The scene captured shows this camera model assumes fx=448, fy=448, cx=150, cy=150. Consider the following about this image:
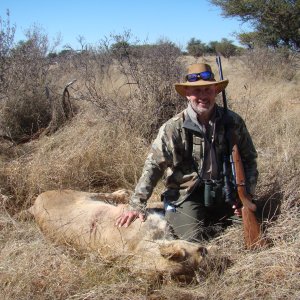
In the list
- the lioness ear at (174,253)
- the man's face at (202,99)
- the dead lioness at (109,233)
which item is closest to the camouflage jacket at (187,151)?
the man's face at (202,99)

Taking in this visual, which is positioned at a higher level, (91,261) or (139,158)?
(139,158)

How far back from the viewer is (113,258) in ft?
10.6

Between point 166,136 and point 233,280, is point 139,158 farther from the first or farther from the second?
point 233,280

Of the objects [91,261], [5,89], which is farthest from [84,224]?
[5,89]

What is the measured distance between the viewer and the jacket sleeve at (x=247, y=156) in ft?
12.1

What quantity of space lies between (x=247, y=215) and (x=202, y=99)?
0.99 m

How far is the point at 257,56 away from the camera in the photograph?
13773 millimetres

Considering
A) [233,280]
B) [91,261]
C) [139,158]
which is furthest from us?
[139,158]

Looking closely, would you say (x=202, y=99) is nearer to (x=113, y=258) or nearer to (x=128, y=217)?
(x=128, y=217)

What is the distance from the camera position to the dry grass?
2.88 metres

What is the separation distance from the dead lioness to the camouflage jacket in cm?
25

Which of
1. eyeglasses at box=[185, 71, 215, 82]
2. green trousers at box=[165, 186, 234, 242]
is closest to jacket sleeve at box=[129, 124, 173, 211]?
green trousers at box=[165, 186, 234, 242]

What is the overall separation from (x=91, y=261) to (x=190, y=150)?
4.02ft

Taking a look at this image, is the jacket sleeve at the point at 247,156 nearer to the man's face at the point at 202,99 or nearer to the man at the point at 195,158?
the man at the point at 195,158
